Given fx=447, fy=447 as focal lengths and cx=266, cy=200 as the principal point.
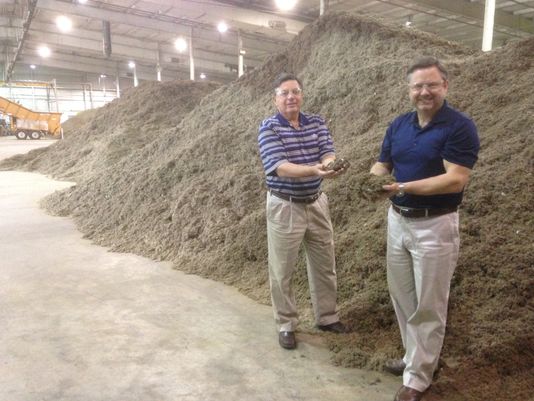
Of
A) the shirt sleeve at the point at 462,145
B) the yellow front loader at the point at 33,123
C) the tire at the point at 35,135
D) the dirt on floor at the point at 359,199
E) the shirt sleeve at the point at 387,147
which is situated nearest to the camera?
the shirt sleeve at the point at 462,145

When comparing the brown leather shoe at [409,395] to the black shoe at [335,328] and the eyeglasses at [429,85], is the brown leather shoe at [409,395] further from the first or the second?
the eyeglasses at [429,85]

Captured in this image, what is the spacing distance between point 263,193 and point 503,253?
2.78 m

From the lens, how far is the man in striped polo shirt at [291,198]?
9.43 ft

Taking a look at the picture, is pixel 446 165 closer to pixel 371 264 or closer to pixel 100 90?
pixel 371 264

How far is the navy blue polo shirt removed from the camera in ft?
6.75

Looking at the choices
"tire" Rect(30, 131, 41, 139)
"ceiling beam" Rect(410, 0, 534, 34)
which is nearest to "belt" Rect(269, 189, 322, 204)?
"ceiling beam" Rect(410, 0, 534, 34)

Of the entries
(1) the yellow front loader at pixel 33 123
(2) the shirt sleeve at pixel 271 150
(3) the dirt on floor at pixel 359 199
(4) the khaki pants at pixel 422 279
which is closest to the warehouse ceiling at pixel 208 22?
(1) the yellow front loader at pixel 33 123

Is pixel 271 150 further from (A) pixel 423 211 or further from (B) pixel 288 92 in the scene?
(A) pixel 423 211

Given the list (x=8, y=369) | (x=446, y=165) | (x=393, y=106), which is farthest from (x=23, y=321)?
(x=393, y=106)

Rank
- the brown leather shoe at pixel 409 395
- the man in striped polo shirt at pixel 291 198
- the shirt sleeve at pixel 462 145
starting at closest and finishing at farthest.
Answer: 1. the shirt sleeve at pixel 462 145
2. the brown leather shoe at pixel 409 395
3. the man in striped polo shirt at pixel 291 198

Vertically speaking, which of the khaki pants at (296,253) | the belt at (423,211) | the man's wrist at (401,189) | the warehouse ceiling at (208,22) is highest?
the warehouse ceiling at (208,22)

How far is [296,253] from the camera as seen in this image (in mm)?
2986

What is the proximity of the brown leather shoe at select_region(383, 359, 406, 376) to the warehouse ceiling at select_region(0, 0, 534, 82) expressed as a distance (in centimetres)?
965

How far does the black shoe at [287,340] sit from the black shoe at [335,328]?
0.27 meters
